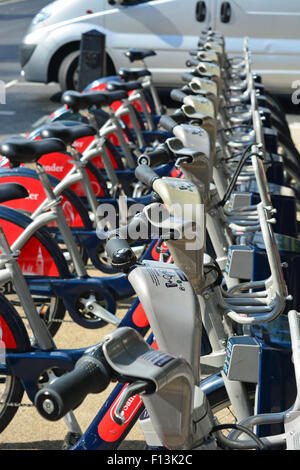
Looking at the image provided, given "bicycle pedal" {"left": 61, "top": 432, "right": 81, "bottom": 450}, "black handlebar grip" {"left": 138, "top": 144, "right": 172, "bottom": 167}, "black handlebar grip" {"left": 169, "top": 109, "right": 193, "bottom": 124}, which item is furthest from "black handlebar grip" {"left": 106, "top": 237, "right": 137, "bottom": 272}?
"black handlebar grip" {"left": 169, "top": 109, "right": 193, "bottom": 124}

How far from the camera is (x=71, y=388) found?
3.84ft

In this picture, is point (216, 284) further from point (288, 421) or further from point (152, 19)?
point (152, 19)

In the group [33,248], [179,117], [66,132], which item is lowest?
[33,248]

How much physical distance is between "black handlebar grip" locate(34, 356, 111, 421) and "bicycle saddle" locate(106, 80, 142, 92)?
475 centimetres

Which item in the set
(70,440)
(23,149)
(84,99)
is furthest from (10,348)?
(84,99)

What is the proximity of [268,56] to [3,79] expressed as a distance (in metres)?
5.00

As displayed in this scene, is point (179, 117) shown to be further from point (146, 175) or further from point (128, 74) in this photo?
point (128, 74)

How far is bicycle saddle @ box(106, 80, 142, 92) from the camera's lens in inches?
227

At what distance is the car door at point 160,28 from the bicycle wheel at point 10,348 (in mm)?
6775

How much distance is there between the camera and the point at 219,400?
2328mm

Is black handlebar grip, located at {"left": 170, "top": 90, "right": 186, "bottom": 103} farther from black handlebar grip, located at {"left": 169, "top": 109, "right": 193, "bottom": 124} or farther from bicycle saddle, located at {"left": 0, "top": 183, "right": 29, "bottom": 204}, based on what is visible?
bicycle saddle, located at {"left": 0, "top": 183, "right": 29, "bottom": 204}

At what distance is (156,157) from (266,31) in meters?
7.27

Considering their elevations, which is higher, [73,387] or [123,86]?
[73,387]

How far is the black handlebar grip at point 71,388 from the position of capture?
117 cm
